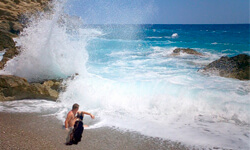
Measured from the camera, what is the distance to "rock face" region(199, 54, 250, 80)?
338 inches

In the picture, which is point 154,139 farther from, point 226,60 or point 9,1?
point 9,1

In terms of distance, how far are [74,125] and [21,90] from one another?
9.44 ft

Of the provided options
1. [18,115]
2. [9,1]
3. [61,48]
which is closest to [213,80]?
[61,48]

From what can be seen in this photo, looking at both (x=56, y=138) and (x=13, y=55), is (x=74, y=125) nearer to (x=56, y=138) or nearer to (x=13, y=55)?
(x=56, y=138)

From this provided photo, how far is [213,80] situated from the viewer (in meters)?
8.45

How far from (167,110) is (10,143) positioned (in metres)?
3.75

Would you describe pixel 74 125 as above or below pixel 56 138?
above

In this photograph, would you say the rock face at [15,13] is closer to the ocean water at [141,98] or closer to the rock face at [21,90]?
the ocean water at [141,98]

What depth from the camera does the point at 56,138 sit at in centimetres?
360

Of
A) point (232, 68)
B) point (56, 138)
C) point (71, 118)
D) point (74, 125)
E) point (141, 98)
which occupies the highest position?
point (232, 68)

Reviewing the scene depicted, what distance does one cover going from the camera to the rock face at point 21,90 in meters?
5.24

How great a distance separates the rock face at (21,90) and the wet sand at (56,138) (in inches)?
42.6

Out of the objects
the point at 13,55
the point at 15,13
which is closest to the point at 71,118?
the point at 13,55

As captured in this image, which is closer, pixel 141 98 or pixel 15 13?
pixel 141 98
